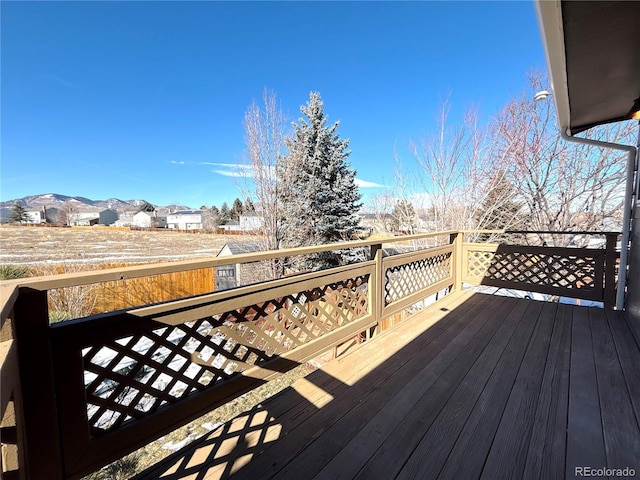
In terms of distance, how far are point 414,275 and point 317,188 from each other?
624 centimetres

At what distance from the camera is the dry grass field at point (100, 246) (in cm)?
924

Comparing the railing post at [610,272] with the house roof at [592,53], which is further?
the railing post at [610,272]

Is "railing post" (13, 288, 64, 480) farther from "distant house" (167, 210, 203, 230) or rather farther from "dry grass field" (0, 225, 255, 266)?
"distant house" (167, 210, 203, 230)

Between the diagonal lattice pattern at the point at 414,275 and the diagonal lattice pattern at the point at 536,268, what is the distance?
577 millimetres

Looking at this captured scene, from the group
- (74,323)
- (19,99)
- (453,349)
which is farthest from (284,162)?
(74,323)

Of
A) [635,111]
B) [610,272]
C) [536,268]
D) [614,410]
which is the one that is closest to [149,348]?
[614,410]

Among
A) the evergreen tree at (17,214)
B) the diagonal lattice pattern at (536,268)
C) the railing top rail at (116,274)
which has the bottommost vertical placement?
the diagonal lattice pattern at (536,268)

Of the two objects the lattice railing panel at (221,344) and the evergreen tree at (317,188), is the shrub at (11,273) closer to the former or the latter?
the evergreen tree at (317,188)

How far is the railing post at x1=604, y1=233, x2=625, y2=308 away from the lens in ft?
11.3

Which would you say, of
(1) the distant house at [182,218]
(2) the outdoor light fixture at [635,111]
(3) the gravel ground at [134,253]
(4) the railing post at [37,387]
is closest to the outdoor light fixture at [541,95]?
(2) the outdoor light fixture at [635,111]

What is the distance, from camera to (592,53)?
1.69 meters

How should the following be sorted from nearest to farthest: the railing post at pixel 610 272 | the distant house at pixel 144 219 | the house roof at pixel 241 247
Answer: the railing post at pixel 610 272 < the house roof at pixel 241 247 < the distant house at pixel 144 219

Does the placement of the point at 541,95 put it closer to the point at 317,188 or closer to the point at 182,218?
the point at 317,188

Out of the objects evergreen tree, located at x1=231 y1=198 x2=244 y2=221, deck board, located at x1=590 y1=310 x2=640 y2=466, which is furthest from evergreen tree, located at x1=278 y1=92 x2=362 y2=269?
deck board, located at x1=590 y1=310 x2=640 y2=466
